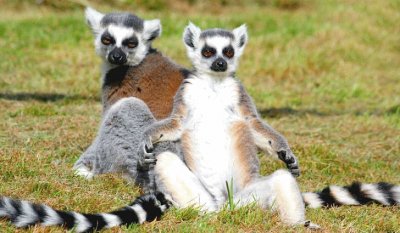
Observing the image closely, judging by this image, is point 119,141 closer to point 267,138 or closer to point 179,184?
point 179,184

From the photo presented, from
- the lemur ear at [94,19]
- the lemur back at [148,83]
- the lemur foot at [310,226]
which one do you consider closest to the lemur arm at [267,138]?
the lemur foot at [310,226]

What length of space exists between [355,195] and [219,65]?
1.33m

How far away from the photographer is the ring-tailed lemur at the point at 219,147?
4613 millimetres

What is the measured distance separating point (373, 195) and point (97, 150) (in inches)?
79.6

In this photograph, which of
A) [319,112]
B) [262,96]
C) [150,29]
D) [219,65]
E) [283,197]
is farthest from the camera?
[262,96]

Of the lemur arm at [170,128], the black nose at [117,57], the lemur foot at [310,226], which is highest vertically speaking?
the black nose at [117,57]

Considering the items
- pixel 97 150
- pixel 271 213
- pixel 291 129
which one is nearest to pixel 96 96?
pixel 291 129

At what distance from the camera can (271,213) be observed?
4.49 m

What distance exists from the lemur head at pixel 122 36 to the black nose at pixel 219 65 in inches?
48.5

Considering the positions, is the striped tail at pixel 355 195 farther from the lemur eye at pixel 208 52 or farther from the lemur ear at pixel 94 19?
the lemur ear at pixel 94 19

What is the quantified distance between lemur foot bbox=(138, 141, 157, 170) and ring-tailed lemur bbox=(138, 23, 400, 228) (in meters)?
0.01

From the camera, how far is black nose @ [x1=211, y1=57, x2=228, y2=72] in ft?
16.3

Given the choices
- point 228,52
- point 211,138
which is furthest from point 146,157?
point 228,52

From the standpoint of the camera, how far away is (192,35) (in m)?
5.28
